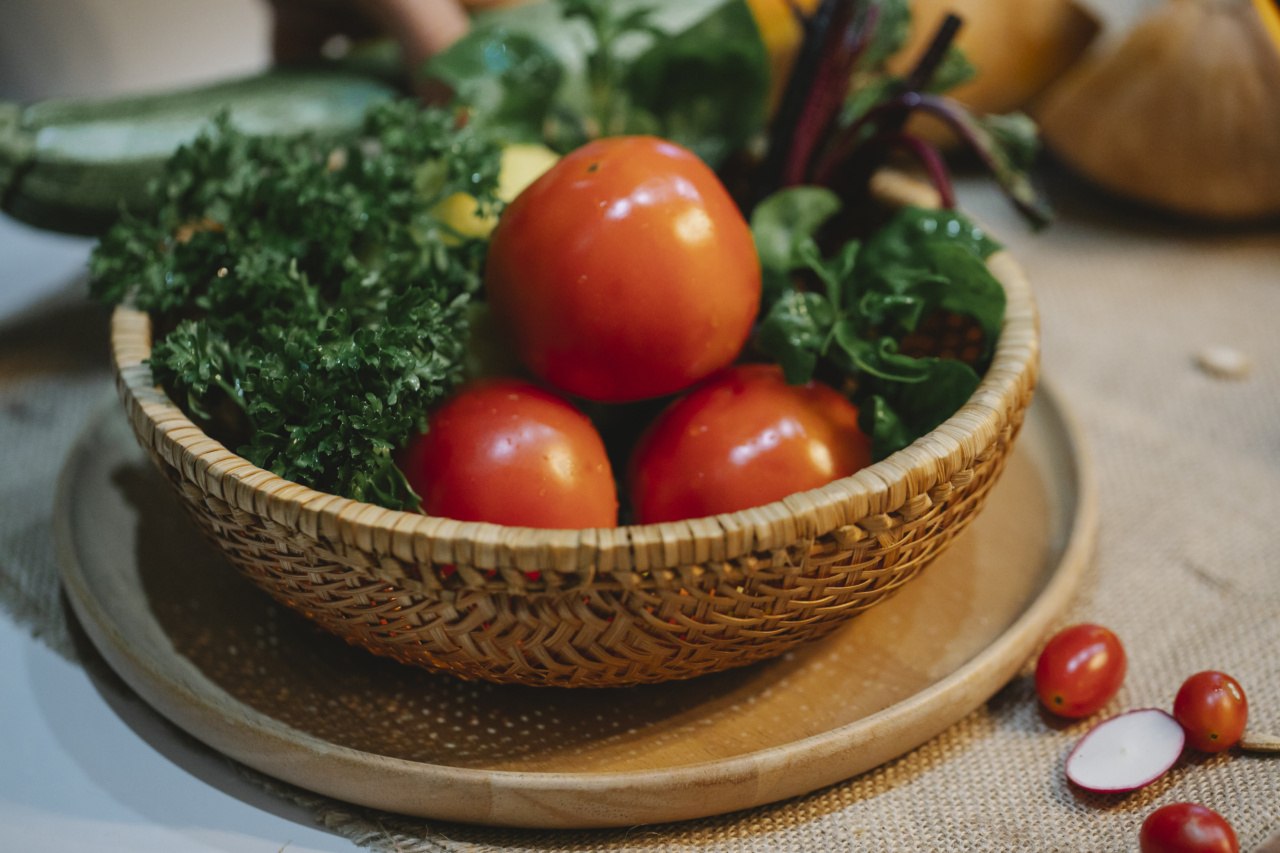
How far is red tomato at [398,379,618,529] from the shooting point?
0.57 meters

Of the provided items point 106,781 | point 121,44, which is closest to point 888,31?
point 106,781

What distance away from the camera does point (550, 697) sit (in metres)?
0.62

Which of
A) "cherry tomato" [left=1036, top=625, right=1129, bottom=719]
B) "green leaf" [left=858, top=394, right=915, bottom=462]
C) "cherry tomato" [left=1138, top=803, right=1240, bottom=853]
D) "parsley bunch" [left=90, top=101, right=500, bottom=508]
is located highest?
"parsley bunch" [left=90, top=101, right=500, bottom=508]

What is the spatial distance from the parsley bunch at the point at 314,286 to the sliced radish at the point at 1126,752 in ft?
1.46

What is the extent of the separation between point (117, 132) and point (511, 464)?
3.05 feet

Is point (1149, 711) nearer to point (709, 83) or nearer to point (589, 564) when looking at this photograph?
point (589, 564)

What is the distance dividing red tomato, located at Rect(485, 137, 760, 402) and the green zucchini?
646 millimetres

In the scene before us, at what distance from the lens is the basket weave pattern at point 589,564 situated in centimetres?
49

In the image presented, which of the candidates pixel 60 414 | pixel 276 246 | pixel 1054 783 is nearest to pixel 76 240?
pixel 60 414

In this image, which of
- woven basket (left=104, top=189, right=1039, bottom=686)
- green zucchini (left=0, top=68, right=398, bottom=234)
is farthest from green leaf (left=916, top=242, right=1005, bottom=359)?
green zucchini (left=0, top=68, right=398, bottom=234)

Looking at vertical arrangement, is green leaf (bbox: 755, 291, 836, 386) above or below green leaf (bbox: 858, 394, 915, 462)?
above

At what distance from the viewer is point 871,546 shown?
534 millimetres

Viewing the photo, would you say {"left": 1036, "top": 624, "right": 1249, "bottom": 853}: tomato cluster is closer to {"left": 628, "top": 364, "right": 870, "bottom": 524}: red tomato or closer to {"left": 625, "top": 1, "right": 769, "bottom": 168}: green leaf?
{"left": 628, "top": 364, "right": 870, "bottom": 524}: red tomato

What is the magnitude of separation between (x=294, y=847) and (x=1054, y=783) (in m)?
0.45
